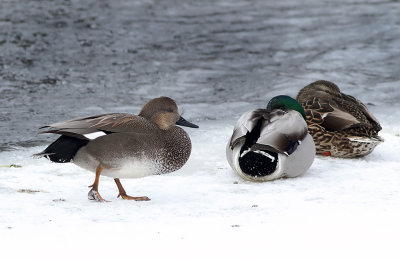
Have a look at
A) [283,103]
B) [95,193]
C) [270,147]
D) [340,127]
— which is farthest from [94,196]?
[340,127]

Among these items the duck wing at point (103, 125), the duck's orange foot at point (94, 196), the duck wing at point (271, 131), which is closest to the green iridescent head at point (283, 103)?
the duck wing at point (271, 131)

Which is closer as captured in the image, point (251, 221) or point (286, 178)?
point (251, 221)

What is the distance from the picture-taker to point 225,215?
410cm

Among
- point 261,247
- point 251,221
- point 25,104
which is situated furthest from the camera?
point 25,104

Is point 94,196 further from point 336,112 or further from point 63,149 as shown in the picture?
point 336,112

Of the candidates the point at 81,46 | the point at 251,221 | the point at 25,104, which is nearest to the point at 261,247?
the point at 251,221

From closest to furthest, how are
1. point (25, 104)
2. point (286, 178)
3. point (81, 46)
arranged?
point (286, 178) < point (25, 104) < point (81, 46)

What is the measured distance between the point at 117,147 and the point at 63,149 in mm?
320

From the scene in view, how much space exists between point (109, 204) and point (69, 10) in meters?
11.2

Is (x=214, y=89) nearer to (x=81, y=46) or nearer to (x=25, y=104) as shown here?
(x=25, y=104)

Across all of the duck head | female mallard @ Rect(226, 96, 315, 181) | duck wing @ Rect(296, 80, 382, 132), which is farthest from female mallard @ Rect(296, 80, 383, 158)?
the duck head

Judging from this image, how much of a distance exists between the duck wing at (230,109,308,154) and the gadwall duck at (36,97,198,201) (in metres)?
0.61

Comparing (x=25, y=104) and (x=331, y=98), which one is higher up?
(x=331, y=98)

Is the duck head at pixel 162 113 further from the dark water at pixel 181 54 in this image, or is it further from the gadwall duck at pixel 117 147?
the dark water at pixel 181 54
